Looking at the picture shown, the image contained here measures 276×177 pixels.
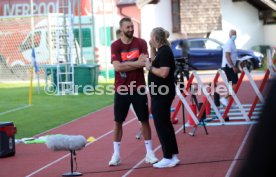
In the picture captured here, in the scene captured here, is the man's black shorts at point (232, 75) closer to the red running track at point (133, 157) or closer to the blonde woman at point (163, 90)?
the red running track at point (133, 157)

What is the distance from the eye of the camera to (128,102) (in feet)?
28.7

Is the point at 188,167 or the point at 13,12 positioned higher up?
the point at 13,12

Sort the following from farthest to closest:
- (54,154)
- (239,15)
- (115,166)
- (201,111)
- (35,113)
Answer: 1. (239,15)
2. (35,113)
3. (201,111)
4. (54,154)
5. (115,166)

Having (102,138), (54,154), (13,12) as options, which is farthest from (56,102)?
(13,12)

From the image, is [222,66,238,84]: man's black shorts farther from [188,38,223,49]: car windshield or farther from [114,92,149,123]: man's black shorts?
[188,38,223,49]: car windshield

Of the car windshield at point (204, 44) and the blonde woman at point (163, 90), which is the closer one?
the blonde woman at point (163, 90)

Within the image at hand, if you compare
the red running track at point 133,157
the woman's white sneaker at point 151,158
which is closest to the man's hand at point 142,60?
the woman's white sneaker at point 151,158

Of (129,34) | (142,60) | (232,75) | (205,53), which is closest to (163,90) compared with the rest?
(142,60)

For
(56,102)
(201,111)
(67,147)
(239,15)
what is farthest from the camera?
(239,15)

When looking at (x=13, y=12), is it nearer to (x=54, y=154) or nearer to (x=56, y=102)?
(x=56, y=102)

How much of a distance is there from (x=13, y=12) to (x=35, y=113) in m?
22.9

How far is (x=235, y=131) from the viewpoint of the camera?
12.0 m

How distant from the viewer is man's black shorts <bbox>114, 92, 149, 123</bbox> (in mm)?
8664

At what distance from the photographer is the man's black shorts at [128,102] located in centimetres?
866
